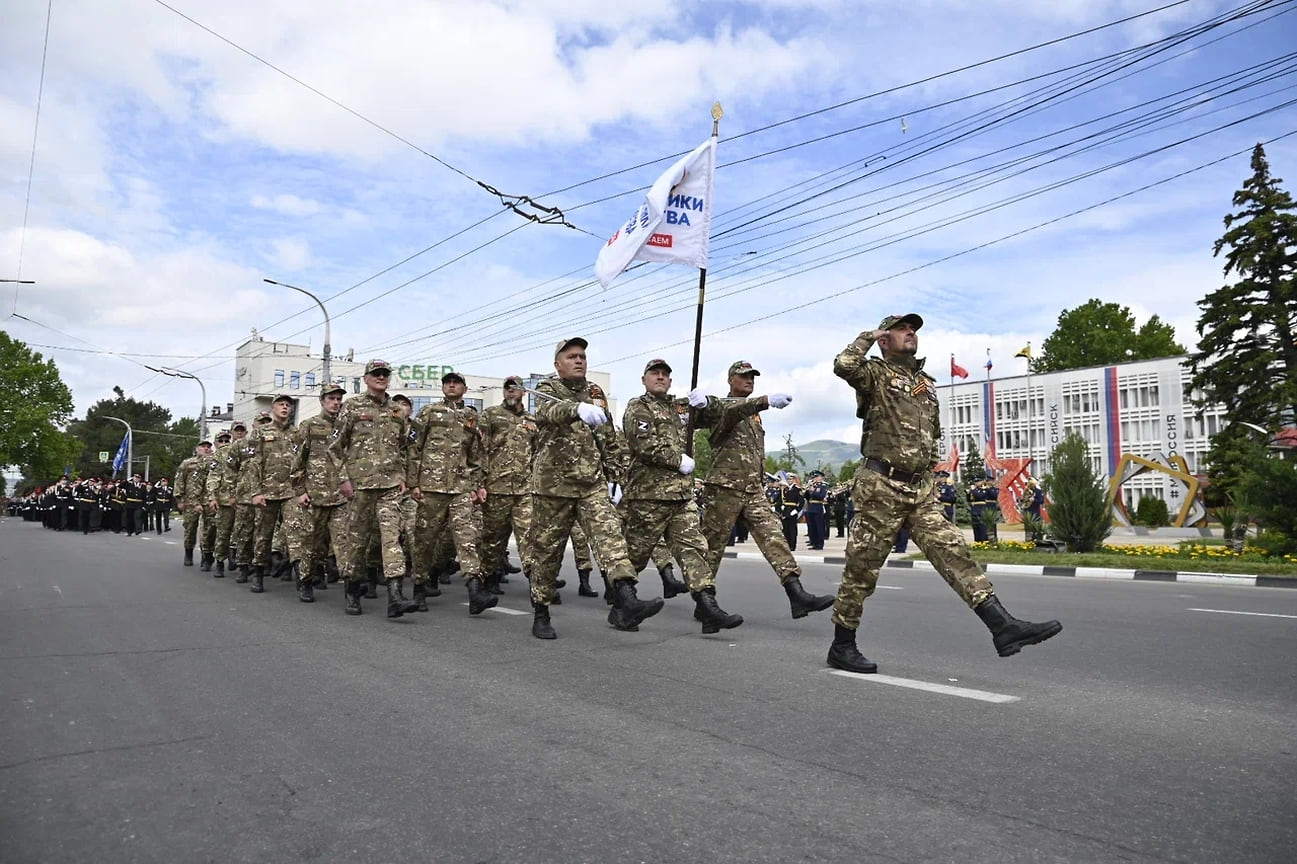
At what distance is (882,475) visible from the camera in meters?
5.62

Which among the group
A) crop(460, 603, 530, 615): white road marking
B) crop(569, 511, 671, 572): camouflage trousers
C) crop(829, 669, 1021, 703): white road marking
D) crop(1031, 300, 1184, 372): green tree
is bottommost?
crop(829, 669, 1021, 703): white road marking

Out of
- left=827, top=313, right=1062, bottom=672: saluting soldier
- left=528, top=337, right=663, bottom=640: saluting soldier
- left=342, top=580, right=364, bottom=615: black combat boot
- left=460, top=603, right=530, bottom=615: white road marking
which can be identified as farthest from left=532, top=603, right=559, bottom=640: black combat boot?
left=827, top=313, right=1062, bottom=672: saluting soldier

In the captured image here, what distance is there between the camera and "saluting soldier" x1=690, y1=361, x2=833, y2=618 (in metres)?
7.65

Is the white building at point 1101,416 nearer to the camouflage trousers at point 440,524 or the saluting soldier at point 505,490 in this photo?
the saluting soldier at point 505,490

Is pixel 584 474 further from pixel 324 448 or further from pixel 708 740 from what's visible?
pixel 324 448

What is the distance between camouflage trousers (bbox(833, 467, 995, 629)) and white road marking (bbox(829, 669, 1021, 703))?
33 cm

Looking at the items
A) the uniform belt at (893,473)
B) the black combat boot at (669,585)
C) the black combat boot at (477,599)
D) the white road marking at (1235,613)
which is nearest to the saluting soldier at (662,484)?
the black combat boot at (477,599)

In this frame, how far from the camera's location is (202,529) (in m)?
14.7

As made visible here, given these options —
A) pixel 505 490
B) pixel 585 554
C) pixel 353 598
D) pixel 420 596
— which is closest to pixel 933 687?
pixel 420 596

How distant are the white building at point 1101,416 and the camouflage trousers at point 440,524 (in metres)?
50.0

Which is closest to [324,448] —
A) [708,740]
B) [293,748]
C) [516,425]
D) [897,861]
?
[516,425]

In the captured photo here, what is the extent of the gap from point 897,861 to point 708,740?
1.41 metres

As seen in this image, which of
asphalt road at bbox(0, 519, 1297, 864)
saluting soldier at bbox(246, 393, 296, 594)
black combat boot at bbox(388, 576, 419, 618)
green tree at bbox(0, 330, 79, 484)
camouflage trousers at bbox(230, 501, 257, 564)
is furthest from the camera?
green tree at bbox(0, 330, 79, 484)

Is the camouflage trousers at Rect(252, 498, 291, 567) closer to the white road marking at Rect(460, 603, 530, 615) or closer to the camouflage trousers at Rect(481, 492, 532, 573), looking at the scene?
the camouflage trousers at Rect(481, 492, 532, 573)
